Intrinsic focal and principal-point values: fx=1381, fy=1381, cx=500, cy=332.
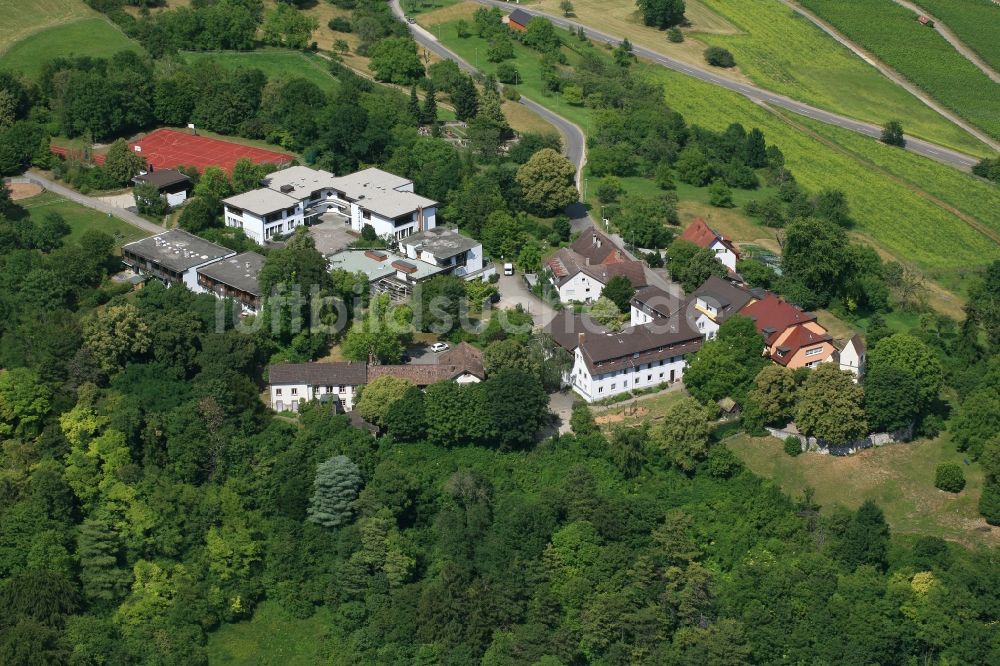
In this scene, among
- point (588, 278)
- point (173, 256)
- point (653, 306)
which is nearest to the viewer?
point (653, 306)

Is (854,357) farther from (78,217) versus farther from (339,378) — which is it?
(78,217)

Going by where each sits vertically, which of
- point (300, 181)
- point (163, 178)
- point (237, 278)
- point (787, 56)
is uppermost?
point (237, 278)

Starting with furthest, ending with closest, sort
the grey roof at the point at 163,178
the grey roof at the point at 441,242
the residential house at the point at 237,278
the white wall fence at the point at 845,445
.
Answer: the grey roof at the point at 163,178, the grey roof at the point at 441,242, the residential house at the point at 237,278, the white wall fence at the point at 845,445

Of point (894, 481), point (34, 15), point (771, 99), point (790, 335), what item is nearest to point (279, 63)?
point (34, 15)

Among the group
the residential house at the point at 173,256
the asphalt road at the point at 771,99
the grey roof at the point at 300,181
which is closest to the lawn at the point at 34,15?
the grey roof at the point at 300,181

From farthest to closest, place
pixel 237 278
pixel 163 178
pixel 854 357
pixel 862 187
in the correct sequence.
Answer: pixel 862 187
pixel 163 178
pixel 237 278
pixel 854 357

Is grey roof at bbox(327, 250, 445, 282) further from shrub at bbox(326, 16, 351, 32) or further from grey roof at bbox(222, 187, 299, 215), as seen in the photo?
shrub at bbox(326, 16, 351, 32)

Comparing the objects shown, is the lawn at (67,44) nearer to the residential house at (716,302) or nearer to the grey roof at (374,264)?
the grey roof at (374,264)

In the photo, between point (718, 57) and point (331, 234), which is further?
point (718, 57)
